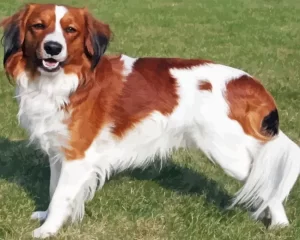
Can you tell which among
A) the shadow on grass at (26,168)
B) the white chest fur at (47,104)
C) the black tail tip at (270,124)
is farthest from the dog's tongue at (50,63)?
the black tail tip at (270,124)

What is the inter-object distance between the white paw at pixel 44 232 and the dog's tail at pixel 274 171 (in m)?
1.41

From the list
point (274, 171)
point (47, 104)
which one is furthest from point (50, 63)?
point (274, 171)

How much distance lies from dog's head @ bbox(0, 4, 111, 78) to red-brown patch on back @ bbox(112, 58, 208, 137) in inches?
13.6

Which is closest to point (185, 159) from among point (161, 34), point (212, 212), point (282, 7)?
point (212, 212)

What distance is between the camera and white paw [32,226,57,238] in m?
4.52

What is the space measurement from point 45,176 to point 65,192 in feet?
4.09

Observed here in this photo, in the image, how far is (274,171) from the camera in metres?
4.60

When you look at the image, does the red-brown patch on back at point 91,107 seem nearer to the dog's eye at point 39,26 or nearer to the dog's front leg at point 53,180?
the dog's front leg at point 53,180

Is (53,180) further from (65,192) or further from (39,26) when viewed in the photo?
(39,26)

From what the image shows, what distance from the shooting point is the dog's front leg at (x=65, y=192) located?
14.8ft

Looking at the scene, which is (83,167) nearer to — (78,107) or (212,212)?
(78,107)

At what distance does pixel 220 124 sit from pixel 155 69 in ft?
2.05

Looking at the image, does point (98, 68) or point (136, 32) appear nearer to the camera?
point (98, 68)

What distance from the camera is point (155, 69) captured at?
465 centimetres
